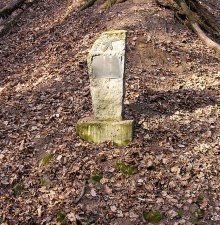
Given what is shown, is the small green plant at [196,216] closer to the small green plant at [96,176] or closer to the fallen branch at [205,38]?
the small green plant at [96,176]

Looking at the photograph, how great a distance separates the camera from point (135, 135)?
7.41 m

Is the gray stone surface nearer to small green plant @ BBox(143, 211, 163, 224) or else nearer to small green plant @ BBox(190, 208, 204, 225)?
small green plant @ BBox(143, 211, 163, 224)

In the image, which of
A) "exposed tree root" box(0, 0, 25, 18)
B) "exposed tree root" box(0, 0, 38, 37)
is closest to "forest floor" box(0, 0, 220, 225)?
"exposed tree root" box(0, 0, 38, 37)

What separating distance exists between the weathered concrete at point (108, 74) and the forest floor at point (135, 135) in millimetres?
636

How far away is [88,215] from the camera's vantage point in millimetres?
6141

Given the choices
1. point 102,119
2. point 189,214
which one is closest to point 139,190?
point 189,214

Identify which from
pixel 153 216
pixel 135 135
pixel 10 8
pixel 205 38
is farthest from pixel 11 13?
pixel 153 216

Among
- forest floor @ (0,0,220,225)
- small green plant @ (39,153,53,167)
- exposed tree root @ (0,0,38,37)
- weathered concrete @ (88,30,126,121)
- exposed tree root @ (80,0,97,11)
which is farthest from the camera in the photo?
exposed tree root @ (0,0,38,37)

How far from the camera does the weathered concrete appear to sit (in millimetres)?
6793

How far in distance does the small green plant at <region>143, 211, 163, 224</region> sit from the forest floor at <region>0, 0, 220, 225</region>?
15 millimetres

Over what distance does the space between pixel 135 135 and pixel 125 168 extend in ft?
2.70

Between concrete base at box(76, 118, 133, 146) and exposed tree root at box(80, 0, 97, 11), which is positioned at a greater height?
exposed tree root at box(80, 0, 97, 11)

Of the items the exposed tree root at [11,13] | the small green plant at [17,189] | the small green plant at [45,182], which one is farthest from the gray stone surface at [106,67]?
the exposed tree root at [11,13]

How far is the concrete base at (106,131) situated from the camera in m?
7.26
